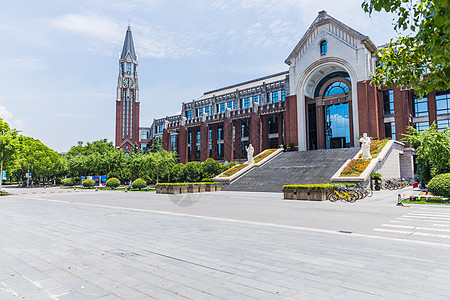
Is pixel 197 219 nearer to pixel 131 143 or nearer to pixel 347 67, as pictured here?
pixel 347 67

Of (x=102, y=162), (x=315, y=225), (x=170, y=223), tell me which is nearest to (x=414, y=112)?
(x=315, y=225)

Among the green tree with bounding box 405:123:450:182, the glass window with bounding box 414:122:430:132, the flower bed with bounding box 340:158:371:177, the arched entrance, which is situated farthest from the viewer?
the arched entrance

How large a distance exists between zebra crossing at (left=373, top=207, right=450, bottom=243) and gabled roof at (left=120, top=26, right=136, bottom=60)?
332 feet

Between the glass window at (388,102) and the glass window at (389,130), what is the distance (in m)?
1.60

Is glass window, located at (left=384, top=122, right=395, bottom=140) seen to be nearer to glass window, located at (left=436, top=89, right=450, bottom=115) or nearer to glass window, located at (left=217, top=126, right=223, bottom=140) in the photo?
glass window, located at (left=436, top=89, right=450, bottom=115)

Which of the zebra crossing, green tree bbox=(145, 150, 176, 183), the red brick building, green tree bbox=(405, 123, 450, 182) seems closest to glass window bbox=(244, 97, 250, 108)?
the red brick building

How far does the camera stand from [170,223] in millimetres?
10453

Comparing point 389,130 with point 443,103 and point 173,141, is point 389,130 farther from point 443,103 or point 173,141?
point 173,141

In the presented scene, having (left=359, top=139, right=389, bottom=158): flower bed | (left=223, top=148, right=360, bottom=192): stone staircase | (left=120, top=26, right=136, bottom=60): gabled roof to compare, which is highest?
(left=120, top=26, right=136, bottom=60): gabled roof

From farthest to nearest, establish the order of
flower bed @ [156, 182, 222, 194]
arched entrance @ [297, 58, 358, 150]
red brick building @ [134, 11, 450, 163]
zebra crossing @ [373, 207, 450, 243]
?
1. arched entrance @ [297, 58, 358, 150]
2. red brick building @ [134, 11, 450, 163]
3. flower bed @ [156, 182, 222, 194]
4. zebra crossing @ [373, 207, 450, 243]

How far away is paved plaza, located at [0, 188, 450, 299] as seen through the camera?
429 cm

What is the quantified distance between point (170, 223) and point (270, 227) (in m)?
3.46

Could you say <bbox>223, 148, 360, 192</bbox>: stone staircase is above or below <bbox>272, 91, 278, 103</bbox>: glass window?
below

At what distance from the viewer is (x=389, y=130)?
39.7 m
